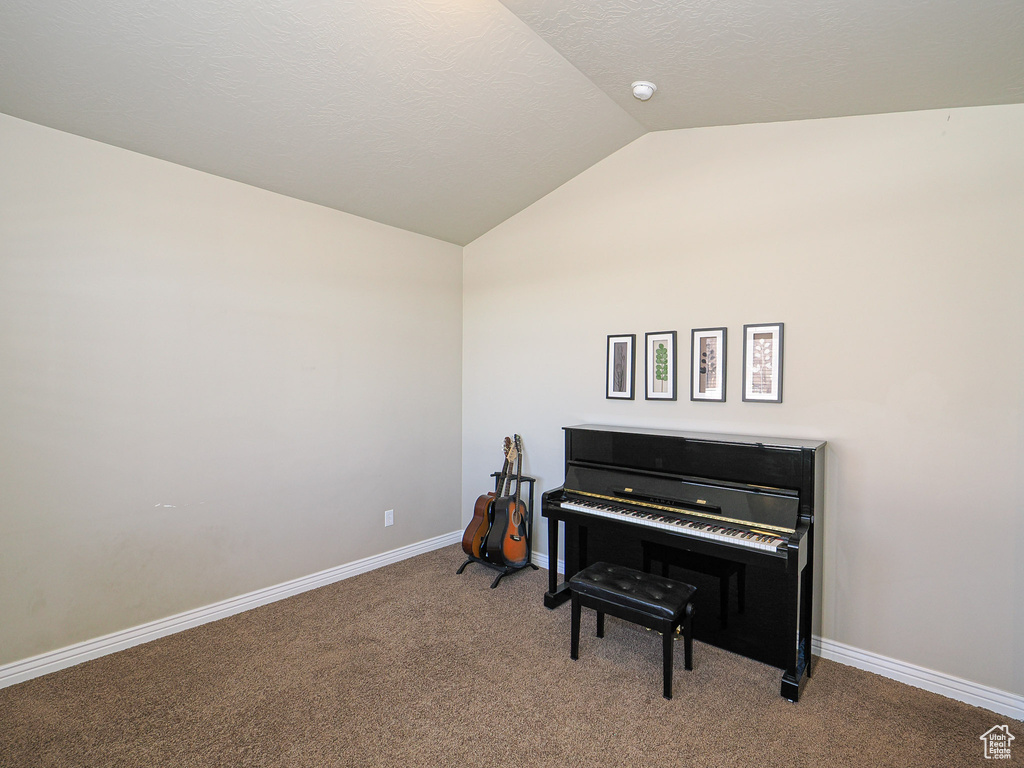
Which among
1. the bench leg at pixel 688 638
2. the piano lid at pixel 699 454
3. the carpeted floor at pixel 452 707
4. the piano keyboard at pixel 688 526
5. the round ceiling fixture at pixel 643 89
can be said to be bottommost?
the carpeted floor at pixel 452 707

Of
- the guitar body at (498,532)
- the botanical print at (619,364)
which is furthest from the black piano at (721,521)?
the guitar body at (498,532)

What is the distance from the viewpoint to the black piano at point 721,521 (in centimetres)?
221

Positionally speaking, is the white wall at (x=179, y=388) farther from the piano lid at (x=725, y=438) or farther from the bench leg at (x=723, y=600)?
the bench leg at (x=723, y=600)

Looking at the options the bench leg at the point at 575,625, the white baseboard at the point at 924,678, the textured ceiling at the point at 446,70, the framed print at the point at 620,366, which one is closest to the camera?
the textured ceiling at the point at 446,70

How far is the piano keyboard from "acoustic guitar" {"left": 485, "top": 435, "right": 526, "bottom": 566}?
2.20 ft

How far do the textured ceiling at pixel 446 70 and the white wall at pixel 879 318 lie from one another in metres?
0.24

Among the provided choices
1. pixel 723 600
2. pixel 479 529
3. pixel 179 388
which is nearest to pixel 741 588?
pixel 723 600

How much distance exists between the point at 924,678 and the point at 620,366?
2.07 meters

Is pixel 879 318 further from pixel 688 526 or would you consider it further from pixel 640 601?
pixel 640 601

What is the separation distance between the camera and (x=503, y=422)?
153 inches

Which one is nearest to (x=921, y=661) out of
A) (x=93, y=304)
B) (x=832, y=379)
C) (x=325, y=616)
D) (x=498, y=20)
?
(x=832, y=379)

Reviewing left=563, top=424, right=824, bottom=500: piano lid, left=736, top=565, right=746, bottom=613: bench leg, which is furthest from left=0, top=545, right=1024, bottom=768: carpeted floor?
left=563, top=424, right=824, bottom=500: piano lid

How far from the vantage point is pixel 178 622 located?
2.69 metres

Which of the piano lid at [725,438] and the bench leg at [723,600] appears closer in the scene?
the piano lid at [725,438]
